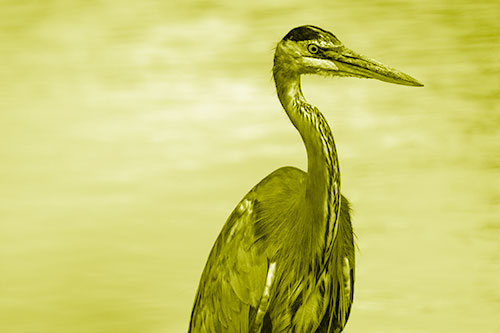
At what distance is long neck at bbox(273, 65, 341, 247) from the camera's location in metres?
2.10

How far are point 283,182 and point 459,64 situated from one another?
7.24 feet

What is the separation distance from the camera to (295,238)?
224 centimetres

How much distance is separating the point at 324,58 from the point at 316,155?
24 cm

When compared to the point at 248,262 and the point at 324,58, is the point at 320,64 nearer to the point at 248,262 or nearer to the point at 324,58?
the point at 324,58

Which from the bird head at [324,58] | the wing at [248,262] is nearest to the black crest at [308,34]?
the bird head at [324,58]

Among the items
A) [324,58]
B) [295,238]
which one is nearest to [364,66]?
[324,58]

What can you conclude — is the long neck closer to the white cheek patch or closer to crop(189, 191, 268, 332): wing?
the white cheek patch

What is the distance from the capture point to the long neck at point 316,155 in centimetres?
210

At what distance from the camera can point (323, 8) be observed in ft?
14.0

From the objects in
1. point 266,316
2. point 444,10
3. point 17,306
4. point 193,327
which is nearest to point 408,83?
point 266,316

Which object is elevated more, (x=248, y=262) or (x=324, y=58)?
(x=324, y=58)

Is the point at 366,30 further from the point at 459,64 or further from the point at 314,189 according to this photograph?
the point at 314,189

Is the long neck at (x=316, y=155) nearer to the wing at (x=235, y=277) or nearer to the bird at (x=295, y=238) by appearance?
the bird at (x=295, y=238)

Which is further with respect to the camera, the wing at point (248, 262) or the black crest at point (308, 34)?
the wing at point (248, 262)
